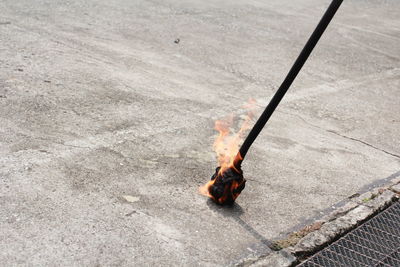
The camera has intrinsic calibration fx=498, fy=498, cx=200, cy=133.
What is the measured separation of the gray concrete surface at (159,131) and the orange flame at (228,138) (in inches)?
4.3

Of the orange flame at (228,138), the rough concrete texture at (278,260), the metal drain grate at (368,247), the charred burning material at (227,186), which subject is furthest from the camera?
the orange flame at (228,138)

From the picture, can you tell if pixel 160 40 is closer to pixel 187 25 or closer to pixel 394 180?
pixel 187 25

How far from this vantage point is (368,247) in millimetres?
4191

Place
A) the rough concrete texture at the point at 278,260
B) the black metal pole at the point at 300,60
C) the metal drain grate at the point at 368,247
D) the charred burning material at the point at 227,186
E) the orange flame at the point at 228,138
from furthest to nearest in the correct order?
the orange flame at the point at 228,138 → the charred burning material at the point at 227,186 → the metal drain grate at the point at 368,247 → the rough concrete texture at the point at 278,260 → the black metal pole at the point at 300,60

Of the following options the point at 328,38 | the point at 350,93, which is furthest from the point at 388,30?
the point at 350,93

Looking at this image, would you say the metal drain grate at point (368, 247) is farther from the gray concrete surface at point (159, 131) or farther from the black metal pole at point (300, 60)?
the black metal pole at point (300, 60)

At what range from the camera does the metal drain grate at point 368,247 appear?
3.96 metres

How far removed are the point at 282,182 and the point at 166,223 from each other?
143 centimetres

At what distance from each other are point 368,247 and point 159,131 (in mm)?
2416

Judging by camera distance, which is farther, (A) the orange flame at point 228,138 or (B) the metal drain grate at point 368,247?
(A) the orange flame at point 228,138

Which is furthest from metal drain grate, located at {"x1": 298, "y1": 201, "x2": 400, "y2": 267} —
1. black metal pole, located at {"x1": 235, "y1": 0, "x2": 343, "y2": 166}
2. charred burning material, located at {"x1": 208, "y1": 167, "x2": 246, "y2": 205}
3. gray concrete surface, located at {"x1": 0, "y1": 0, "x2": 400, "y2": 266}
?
black metal pole, located at {"x1": 235, "y1": 0, "x2": 343, "y2": 166}

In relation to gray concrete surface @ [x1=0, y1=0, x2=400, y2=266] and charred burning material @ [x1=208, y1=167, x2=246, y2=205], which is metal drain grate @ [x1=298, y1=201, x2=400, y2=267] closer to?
gray concrete surface @ [x1=0, y1=0, x2=400, y2=266]

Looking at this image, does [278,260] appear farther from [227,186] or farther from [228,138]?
[228,138]

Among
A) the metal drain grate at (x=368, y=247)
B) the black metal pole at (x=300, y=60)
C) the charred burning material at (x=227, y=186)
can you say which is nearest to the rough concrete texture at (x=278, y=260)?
the metal drain grate at (x=368, y=247)
